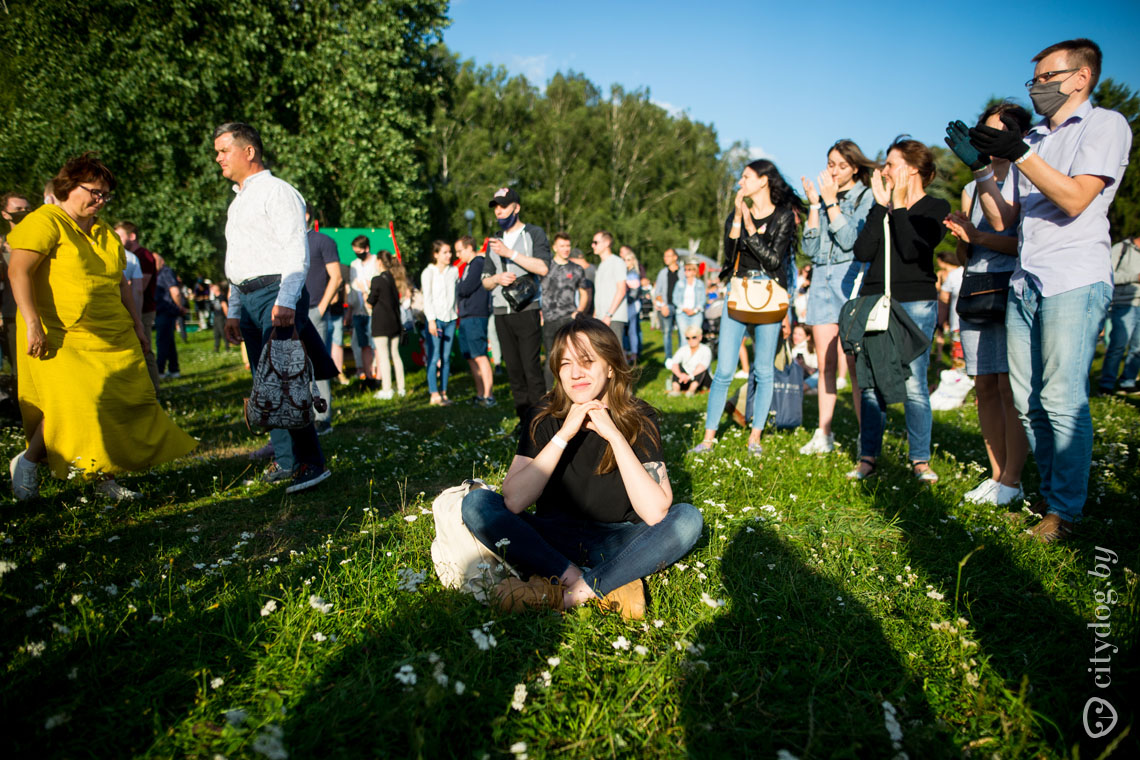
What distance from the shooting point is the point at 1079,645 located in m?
2.40

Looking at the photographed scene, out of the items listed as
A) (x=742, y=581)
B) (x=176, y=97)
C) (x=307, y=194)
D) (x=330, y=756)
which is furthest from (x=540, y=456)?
(x=176, y=97)

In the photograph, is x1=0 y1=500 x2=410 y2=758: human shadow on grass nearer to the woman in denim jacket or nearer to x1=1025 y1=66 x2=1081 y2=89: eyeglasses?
the woman in denim jacket

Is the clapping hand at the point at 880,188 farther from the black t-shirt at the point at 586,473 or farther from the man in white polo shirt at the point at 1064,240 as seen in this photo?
the black t-shirt at the point at 586,473

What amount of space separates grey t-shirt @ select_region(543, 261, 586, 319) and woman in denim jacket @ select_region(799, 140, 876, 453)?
255cm

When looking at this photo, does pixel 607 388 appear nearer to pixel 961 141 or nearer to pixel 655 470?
pixel 655 470

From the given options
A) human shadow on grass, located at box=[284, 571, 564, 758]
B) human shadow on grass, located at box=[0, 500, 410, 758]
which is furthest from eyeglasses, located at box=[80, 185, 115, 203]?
human shadow on grass, located at box=[284, 571, 564, 758]

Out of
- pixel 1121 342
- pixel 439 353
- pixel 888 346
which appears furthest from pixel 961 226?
pixel 1121 342

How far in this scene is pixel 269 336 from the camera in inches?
166

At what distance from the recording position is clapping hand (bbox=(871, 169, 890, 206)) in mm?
4516

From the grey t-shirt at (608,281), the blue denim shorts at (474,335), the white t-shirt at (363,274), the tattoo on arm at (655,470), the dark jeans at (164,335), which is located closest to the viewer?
the tattoo on arm at (655,470)

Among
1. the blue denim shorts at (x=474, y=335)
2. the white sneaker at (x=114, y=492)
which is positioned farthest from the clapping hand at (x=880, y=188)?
the white sneaker at (x=114, y=492)

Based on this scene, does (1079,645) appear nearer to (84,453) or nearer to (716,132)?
(84,453)

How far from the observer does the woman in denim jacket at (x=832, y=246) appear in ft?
16.8

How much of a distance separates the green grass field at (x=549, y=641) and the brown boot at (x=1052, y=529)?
4.9 inches
